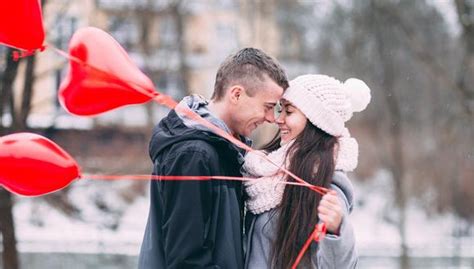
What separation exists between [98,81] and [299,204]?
0.84 meters

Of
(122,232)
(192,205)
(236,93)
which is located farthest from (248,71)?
(122,232)

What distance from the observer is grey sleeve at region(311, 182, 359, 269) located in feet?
9.63

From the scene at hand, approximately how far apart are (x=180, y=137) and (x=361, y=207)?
69.5 ft

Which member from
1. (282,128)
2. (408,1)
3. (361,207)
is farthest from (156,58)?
(282,128)

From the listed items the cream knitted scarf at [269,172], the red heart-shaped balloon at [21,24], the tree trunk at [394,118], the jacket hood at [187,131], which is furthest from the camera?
the tree trunk at [394,118]

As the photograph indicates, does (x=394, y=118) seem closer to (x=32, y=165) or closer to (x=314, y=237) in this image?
(x=314, y=237)

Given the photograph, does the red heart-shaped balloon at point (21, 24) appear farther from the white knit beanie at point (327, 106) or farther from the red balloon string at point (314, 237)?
the red balloon string at point (314, 237)

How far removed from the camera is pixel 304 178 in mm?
3076

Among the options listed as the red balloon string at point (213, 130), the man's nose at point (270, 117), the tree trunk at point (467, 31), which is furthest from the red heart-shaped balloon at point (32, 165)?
the tree trunk at point (467, 31)

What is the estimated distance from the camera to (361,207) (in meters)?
23.7

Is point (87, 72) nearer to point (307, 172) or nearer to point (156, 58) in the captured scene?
point (307, 172)

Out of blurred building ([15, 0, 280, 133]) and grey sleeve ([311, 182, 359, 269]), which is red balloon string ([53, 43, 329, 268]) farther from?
blurred building ([15, 0, 280, 133])

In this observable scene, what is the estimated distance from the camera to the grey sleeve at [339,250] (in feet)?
9.63

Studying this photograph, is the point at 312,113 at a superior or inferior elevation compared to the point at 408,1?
inferior
